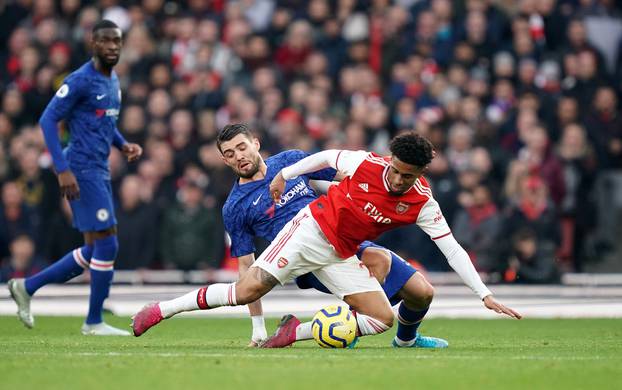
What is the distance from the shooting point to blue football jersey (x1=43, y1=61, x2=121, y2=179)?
1143 cm

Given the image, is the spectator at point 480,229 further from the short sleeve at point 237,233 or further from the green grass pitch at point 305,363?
the short sleeve at point 237,233

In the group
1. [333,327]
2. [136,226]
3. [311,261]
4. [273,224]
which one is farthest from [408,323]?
[136,226]

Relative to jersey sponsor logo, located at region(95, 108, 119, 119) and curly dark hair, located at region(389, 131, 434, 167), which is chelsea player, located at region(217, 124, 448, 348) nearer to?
curly dark hair, located at region(389, 131, 434, 167)

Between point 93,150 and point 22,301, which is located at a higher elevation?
point 93,150

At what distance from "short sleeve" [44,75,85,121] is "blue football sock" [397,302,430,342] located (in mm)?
3595

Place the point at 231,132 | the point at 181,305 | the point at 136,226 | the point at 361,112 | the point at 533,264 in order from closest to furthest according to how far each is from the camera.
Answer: the point at 181,305 < the point at 231,132 < the point at 533,264 < the point at 136,226 < the point at 361,112

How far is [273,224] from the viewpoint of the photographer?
10.1 m

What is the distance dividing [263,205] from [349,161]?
0.96m

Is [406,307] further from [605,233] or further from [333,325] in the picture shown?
[605,233]

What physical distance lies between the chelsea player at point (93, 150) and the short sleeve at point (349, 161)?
2.97 meters

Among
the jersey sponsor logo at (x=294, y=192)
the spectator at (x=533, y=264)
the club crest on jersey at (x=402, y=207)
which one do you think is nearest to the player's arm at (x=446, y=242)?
the club crest on jersey at (x=402, y=207)

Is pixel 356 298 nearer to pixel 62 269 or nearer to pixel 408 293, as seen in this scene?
pixel 408 293

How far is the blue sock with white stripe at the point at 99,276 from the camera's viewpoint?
38.1ft

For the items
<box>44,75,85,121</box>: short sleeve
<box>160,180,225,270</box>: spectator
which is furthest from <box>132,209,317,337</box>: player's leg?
<box>160,180,225,270</box>: spectator
